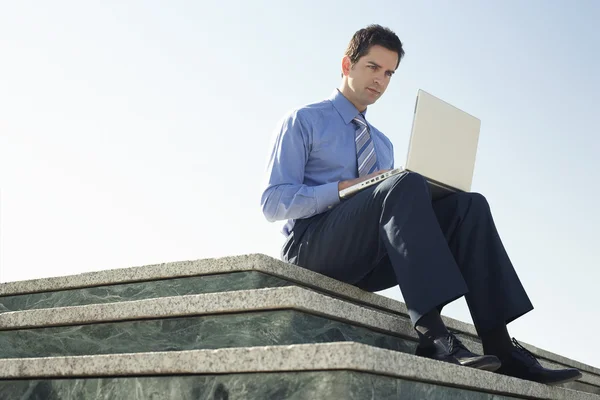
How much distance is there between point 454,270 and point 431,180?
520 millimetres

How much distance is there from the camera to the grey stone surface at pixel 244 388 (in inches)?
84.9

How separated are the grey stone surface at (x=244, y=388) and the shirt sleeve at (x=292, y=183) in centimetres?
94

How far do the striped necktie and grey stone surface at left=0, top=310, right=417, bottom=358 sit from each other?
2.63 feet

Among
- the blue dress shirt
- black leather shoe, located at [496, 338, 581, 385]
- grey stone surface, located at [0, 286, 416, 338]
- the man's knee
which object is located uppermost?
the blue dress shirt

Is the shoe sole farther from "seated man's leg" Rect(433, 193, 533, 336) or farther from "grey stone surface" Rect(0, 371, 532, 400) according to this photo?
"seated man's leg" Rect(433, 193, 533, 336)

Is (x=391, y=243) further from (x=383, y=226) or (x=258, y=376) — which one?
(x=258, y=376)

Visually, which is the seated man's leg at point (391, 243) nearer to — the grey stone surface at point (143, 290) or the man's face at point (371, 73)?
the grey stone surface at point (143, 290)

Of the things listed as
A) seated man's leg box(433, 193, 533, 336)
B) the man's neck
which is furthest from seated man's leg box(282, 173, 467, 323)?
the man's neck

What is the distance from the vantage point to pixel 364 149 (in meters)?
3.57

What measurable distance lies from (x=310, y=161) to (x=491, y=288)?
0.94 m

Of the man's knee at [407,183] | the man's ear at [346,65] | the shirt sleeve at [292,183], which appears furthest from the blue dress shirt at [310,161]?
the man's knee at [407,183]

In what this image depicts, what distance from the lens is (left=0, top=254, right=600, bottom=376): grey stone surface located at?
9.89ft

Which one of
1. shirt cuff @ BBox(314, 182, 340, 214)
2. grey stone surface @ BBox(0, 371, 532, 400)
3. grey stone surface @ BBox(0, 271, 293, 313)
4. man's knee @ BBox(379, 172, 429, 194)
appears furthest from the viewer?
shirt cuff @ BBox(314, 182, 340, 214)

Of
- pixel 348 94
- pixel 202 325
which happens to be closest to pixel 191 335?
pixel 202 325
